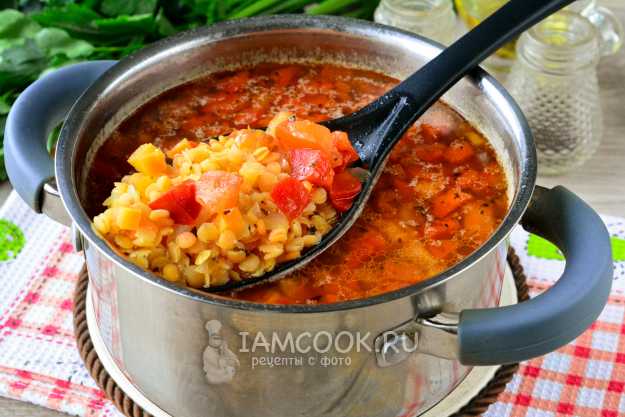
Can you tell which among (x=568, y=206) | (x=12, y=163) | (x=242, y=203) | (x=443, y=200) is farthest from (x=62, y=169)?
(x=568, y=206)

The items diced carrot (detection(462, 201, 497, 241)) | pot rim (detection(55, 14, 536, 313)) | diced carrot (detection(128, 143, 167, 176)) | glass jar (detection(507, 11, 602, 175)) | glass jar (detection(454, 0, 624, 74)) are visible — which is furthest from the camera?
glass jar (detection(454, 0, 624, 74))

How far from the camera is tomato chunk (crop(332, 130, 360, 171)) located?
66.0 inches

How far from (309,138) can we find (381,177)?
0.69 ft

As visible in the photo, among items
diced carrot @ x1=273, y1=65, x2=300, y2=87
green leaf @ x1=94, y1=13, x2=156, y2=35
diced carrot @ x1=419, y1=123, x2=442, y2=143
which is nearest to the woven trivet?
diced carrot @ x1=419, y1=123, x2=442, y2=143

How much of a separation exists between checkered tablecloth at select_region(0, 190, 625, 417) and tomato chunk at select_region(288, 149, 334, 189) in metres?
0.59

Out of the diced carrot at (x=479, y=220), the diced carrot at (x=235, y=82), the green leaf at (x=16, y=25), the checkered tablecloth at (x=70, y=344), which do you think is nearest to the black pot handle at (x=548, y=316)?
the diced carrot at (x=479, y=220)

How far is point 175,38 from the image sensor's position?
6.15ft

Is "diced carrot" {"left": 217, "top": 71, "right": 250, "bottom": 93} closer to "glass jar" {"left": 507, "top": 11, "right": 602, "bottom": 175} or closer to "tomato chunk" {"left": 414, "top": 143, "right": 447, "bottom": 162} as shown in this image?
"tomato chunk" {"left": 414, "top": 143, "right": 447, "bottom": 162}

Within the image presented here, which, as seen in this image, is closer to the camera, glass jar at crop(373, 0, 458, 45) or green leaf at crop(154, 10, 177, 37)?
glass jar at crop(373, 0, 458, 45)

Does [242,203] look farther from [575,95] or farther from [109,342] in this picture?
[575,95]

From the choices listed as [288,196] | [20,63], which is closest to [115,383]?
[288,196]

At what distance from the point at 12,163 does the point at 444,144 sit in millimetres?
873

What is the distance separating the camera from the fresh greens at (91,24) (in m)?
2.51

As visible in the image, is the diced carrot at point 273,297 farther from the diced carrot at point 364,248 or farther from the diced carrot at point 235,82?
the diced carrot at point 235,82
